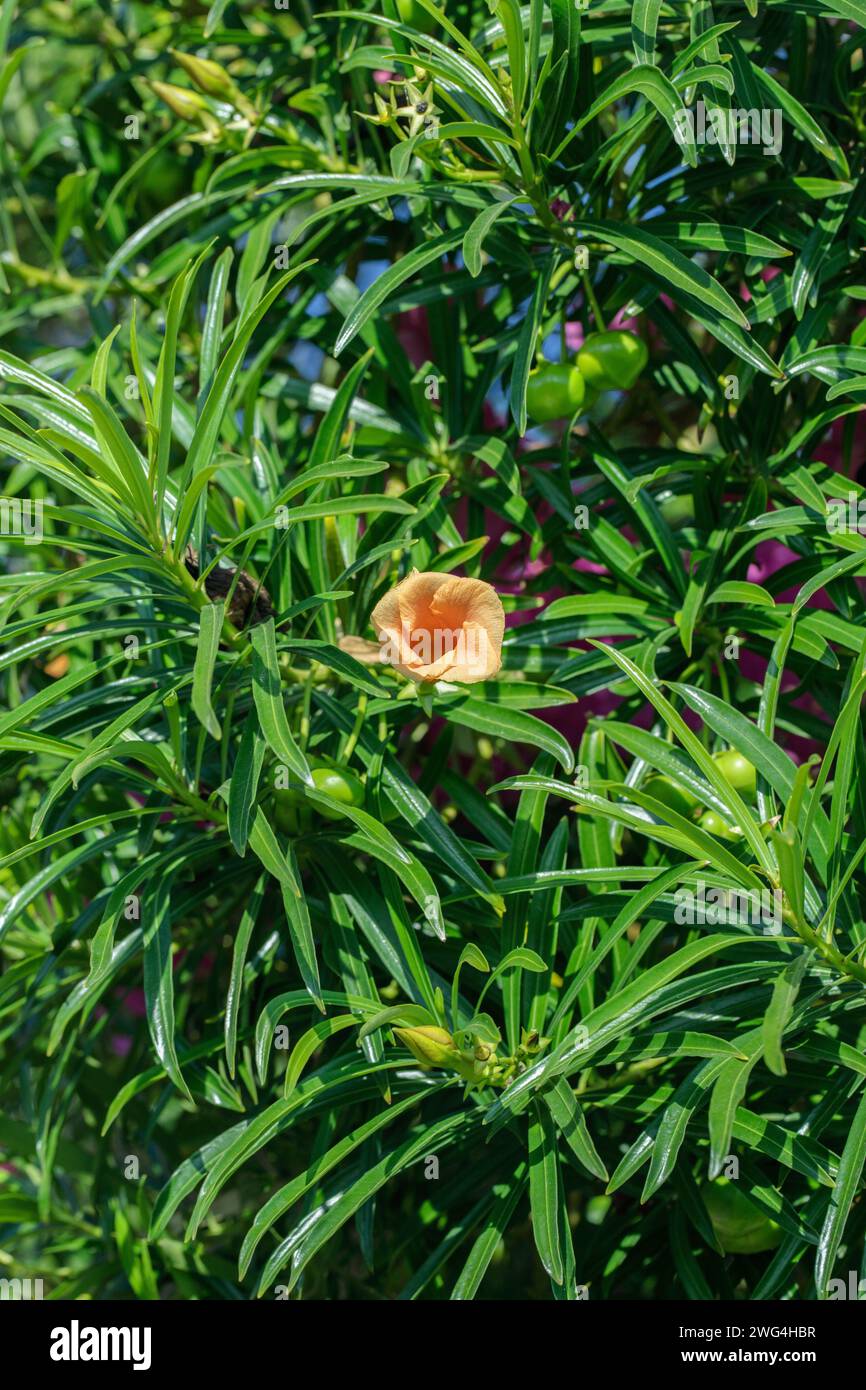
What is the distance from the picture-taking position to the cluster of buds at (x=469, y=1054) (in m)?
0.78

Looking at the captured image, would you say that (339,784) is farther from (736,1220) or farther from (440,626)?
(736,1220)

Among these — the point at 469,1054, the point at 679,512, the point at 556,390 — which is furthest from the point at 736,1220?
the point at 679,512

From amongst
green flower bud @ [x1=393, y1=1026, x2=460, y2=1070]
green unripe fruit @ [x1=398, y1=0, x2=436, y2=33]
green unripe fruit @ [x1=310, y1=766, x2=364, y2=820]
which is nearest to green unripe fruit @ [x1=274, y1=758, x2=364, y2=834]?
green unripe fruit @ [x1=310, y1=766, x2=364, y2=820]

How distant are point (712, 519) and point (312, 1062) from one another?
625 mm

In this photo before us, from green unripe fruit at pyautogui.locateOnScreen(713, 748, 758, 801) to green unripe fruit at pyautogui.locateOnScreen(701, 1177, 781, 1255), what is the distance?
0.28 meters

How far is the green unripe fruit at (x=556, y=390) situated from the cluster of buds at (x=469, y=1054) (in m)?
0.48

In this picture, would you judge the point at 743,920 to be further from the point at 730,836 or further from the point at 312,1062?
the point at 312,1062

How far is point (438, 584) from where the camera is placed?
86 cm

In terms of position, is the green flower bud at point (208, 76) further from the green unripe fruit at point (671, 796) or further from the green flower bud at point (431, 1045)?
the green flower bud at point (431, 1045)

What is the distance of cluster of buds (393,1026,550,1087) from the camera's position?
0.78 m

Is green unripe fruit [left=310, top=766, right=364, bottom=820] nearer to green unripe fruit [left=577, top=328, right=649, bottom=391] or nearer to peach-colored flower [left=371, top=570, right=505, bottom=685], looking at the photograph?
peach-colored flower [left=371, top=570, right=505, bottom=685]

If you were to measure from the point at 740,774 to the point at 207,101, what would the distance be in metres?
0.79
